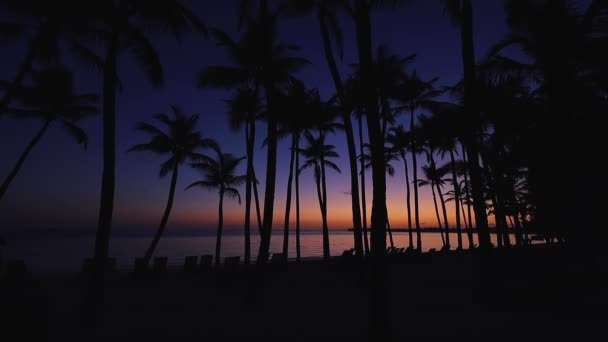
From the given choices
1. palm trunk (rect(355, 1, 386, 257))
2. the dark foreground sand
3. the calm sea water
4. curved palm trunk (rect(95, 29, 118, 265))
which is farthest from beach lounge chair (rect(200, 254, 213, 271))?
the calm sea water

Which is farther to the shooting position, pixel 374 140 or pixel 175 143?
pixel 175 143

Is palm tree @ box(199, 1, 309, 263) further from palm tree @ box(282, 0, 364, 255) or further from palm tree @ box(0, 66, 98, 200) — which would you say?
palm tree @ box(0, 66, 98, 200)

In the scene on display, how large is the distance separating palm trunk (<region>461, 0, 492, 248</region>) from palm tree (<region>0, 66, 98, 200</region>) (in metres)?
19.5

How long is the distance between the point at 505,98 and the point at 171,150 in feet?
64.2

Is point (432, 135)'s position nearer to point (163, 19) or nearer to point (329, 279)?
point (329, 279)

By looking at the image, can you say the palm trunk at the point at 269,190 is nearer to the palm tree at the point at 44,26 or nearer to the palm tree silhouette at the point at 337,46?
the palm tree silhouette at the point at 337,46

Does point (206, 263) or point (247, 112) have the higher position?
point (247, 112)

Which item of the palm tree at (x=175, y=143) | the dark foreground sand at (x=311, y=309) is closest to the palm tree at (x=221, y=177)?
the palm tree at (x=175, y=143)

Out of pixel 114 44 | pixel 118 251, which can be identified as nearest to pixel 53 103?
pixel 114 44

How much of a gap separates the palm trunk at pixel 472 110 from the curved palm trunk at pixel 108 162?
29.6 ft

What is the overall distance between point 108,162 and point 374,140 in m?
6.57

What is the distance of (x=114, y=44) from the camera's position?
26.0ft

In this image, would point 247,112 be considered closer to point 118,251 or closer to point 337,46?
point 337,46

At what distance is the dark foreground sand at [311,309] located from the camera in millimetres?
5766
